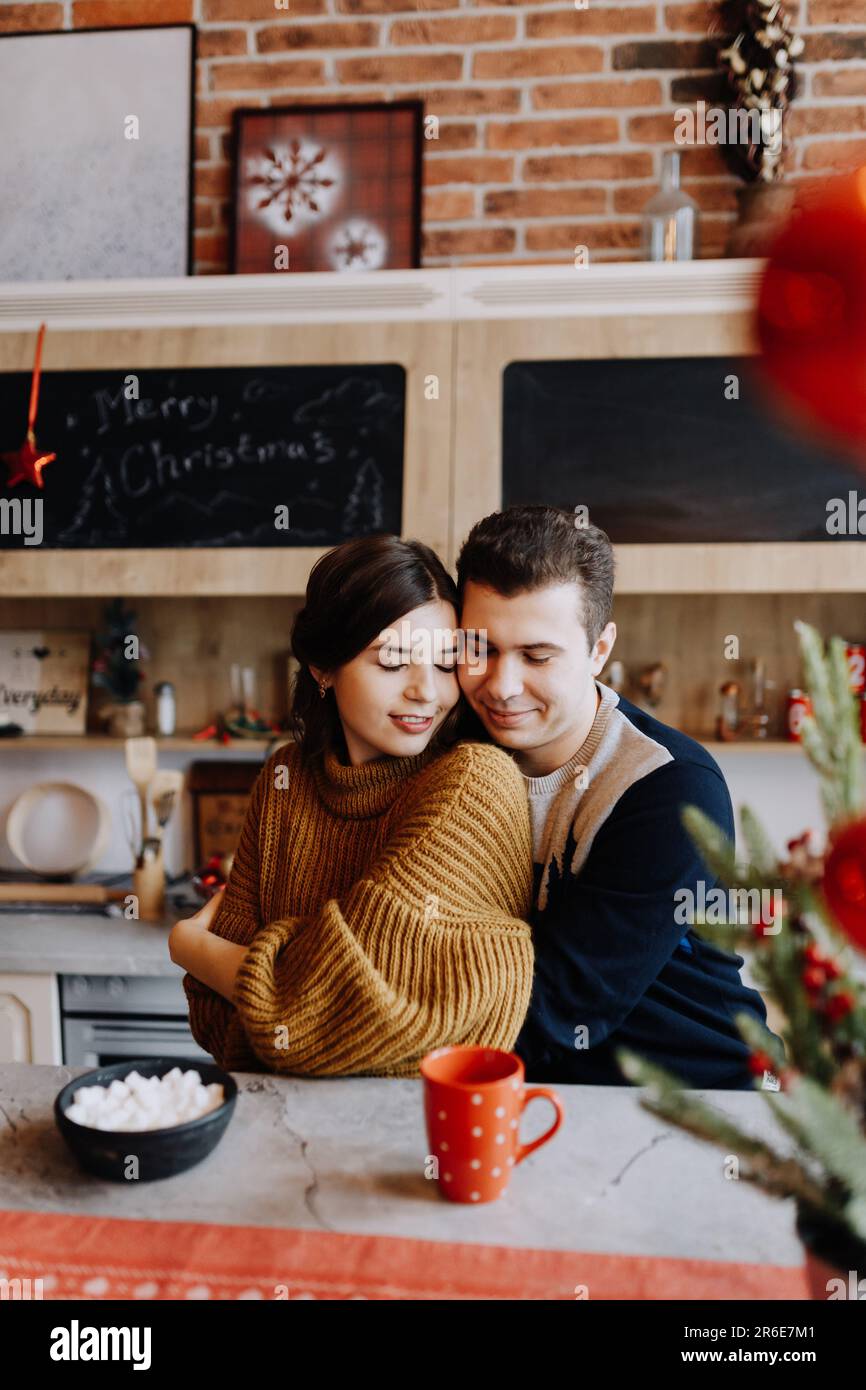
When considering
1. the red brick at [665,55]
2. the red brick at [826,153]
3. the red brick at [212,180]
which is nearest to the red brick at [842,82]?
the red brick at [826,153]

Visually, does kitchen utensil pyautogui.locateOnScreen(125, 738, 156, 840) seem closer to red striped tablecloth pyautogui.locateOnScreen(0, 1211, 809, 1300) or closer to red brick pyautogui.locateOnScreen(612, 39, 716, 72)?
red striped tablecloth pyautogui.locateOnScreen(0, 1211, 809, 1300)

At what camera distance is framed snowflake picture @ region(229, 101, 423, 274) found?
8.54 feet

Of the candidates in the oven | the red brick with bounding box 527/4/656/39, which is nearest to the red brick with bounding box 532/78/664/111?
the red brick with bounding box 527/4/656/39

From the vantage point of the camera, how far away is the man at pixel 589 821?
1239 millimetres

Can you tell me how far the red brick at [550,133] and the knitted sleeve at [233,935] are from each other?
5.95ft

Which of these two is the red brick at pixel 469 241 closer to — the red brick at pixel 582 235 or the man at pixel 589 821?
the red brick at pixel 582 235

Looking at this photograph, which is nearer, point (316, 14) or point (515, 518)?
point (515, 518)

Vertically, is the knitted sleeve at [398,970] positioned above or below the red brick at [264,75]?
below

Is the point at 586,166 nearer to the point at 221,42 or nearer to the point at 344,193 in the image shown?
the point at 344,193
